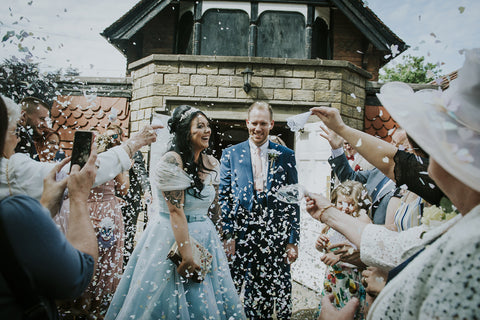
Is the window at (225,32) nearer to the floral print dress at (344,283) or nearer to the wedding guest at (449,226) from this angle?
the floral print dress at (344,283)

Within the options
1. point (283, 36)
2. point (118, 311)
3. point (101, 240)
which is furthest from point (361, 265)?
point (283, 36)

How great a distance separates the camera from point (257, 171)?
346 centimetres

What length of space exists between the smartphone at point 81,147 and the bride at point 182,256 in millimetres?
897

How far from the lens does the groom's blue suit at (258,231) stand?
326 cm

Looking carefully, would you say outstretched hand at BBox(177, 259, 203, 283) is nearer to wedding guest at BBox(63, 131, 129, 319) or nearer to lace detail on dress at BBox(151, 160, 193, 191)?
lace detail on dress at BBox(151, 160, 193, 191)

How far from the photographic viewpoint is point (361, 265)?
248 cm

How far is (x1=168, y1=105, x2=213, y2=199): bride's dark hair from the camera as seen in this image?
2.70 meters

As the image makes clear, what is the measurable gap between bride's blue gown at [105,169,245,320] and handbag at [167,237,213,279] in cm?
10

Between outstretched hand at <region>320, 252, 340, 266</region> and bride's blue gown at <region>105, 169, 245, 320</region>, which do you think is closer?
bride's blue gown at <region>105, 169, 245, 320</region>

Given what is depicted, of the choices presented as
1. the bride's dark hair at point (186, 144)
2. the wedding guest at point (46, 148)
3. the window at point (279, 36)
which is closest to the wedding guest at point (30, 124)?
the wedding guest at point (46, 148)

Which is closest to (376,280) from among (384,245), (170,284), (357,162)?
(384,245)

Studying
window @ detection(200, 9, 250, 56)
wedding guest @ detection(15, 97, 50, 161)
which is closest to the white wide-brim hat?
wedding guest @ detection(15, 97, 50, 161)

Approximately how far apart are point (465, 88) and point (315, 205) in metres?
1.06

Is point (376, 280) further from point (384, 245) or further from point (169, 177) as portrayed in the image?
point (169, 177)
